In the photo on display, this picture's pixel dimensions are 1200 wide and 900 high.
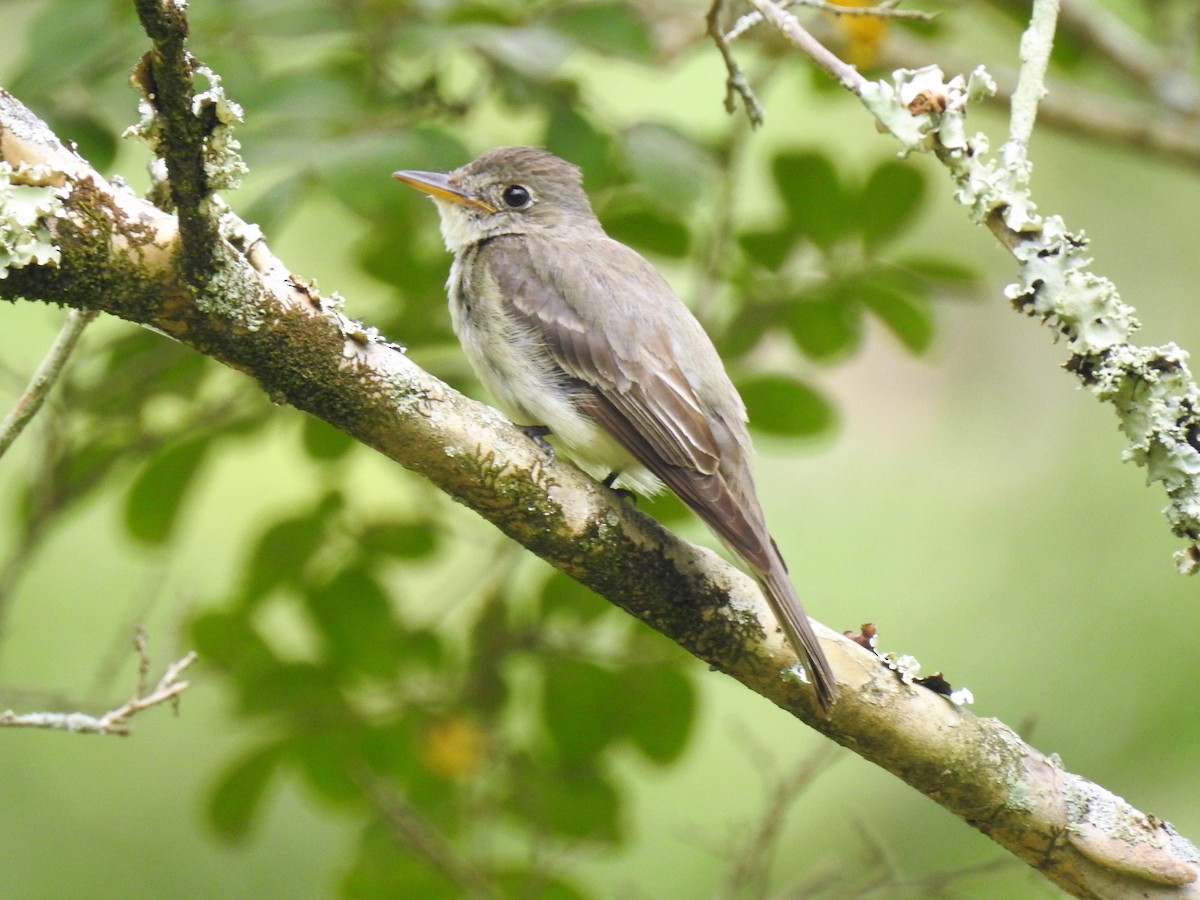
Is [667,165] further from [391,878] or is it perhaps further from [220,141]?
[391,878]

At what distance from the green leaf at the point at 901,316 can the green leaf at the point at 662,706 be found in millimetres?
1097

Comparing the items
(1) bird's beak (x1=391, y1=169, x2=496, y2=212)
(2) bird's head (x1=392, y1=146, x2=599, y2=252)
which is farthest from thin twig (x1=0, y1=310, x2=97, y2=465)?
(2) bird's head (x1=392, y1=146, x2=599, y2=252)

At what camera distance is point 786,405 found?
3996 millimetres

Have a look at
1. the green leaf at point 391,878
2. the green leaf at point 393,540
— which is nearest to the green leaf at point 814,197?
the green leaf at point 393,540

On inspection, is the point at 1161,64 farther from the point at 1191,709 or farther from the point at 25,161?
the point at 25,161

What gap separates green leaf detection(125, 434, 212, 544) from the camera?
12.5 feet

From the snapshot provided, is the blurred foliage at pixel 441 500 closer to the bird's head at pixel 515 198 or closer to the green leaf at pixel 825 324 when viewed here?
the green leaf at pixel 825 324

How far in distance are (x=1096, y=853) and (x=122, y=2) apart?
2.91 metres

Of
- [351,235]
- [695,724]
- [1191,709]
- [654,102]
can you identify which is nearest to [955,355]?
[654,102]

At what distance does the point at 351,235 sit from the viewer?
18.5 ft

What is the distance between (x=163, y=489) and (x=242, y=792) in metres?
0.88

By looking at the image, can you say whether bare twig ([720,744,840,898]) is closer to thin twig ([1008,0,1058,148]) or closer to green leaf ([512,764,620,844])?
green leaf ([512,764,620,844])

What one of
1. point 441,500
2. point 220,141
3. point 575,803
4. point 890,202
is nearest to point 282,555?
point 441,500

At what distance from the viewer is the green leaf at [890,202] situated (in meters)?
4.03
